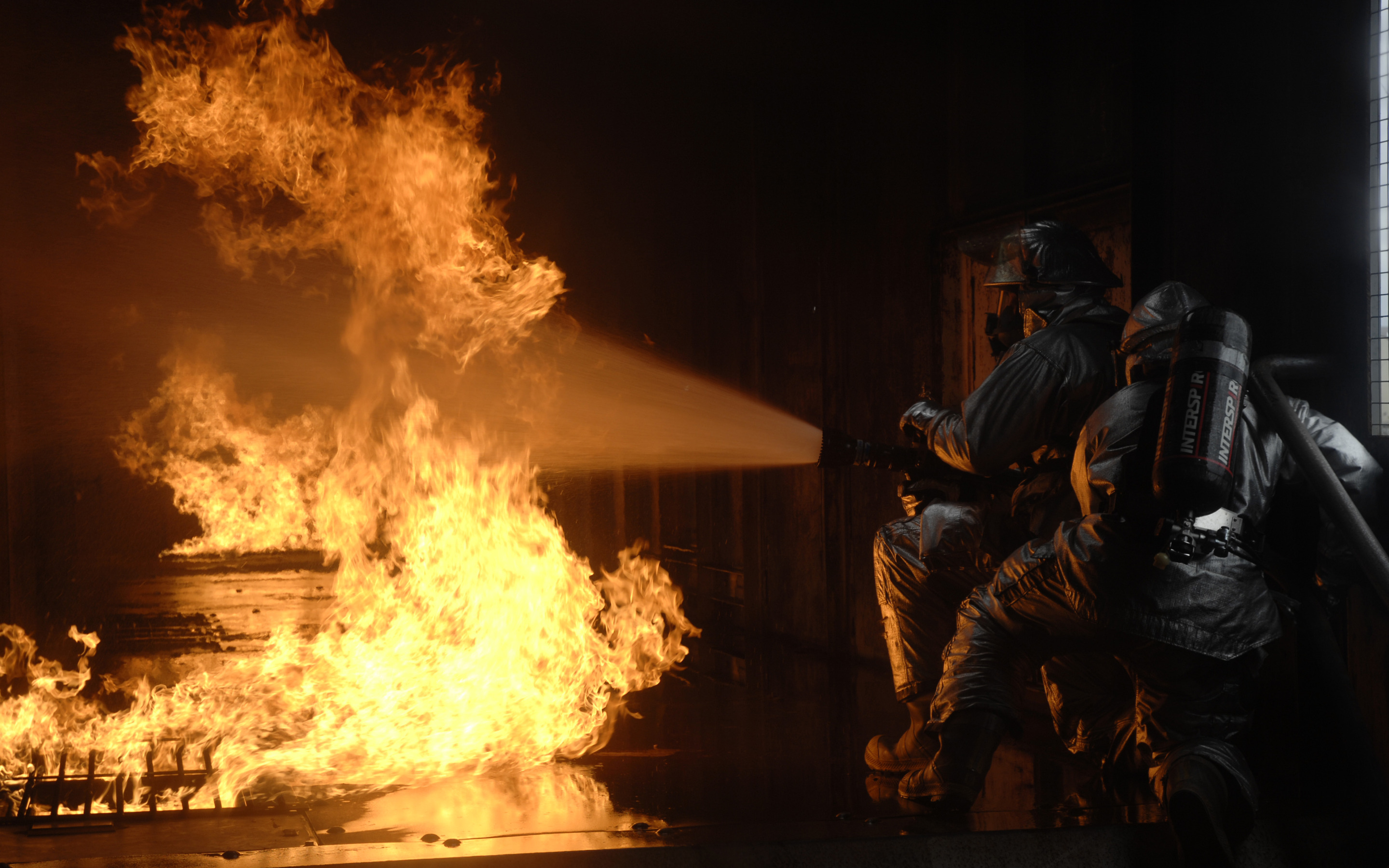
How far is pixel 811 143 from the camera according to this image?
26.1 feet

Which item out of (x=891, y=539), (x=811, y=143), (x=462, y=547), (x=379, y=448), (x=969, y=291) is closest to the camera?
(x=891, y=539)

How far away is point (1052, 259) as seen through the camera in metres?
4.10

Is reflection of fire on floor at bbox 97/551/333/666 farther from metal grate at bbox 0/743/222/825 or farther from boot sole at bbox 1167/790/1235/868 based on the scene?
boot sole at bbox 1167/790/1235/868

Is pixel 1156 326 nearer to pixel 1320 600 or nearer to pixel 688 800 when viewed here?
pixel 1320 600

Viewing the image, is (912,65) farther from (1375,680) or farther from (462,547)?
(1375,680)

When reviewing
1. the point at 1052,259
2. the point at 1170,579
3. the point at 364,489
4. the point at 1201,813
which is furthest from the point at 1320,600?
the point at 364,489

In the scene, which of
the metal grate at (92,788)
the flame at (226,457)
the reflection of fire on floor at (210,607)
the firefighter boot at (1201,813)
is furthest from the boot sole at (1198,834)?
the flame at (226,457)

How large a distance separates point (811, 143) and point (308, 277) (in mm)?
7293

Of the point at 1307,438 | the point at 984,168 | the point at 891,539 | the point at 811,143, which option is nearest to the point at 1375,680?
the point at 1307,438

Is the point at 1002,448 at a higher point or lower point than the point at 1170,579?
higher

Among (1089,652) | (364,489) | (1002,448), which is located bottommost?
(1089,652)

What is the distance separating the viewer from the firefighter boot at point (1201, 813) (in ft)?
9.80

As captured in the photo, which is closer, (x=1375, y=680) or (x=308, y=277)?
(x=1375, y=680)

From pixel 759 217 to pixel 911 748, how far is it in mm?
5315
